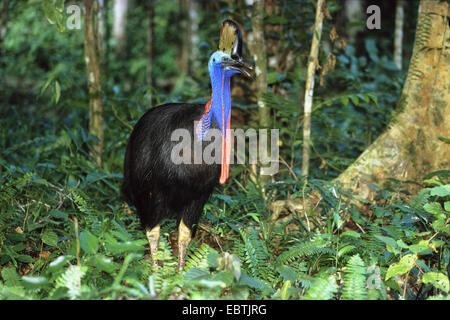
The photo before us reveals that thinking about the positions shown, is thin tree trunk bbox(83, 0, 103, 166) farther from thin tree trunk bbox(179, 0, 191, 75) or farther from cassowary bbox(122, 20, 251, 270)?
thin tree trunk bbox(179, 0, 191, 75)

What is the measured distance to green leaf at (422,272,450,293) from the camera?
2.63 meters

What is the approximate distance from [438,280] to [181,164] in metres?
1.52

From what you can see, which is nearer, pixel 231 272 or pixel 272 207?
pixel 231 272

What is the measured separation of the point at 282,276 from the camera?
2.99 meters

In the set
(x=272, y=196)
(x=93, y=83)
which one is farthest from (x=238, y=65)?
(x=93, y=83)

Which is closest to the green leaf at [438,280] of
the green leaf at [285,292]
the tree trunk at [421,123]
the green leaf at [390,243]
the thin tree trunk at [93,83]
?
the green leaf at [390,243]

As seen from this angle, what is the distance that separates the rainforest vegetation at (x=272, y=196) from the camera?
8.77ft

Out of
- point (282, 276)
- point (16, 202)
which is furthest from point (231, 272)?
point (16, 202)

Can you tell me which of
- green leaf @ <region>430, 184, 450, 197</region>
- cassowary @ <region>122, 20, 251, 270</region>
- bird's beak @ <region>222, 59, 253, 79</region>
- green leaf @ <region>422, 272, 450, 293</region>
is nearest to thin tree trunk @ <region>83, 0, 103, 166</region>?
cassowary @ <region>122, 20, 251, 270</region>

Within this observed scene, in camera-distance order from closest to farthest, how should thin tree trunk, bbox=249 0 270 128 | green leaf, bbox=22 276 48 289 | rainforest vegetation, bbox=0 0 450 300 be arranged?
green leaf, bbox=22 276 48 289
rainforest vegetation, bbox=0 0 450 300
thin tree trunk, bbox=249 0 270 128

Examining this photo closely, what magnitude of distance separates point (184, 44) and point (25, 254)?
433 inches

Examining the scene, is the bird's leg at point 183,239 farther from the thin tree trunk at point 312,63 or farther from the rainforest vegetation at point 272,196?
the thin tree trunk at point 312,63

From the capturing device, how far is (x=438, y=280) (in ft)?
8.84

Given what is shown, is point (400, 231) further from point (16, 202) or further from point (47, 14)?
point (47, 14)
